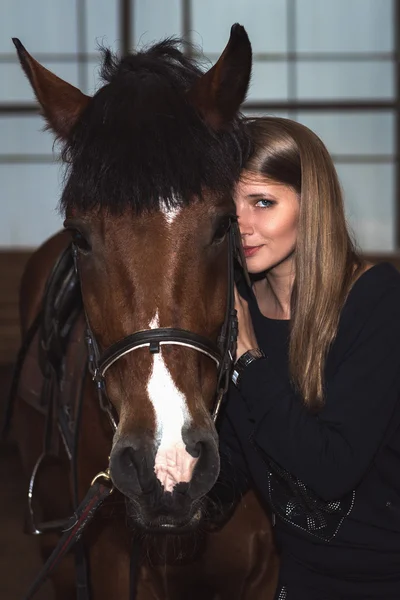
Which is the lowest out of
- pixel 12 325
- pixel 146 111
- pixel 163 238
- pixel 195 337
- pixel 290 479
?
pixel 12 325

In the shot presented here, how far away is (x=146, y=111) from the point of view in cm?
173

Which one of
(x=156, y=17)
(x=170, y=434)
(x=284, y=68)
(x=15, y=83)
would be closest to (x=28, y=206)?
(x=15, y=83)

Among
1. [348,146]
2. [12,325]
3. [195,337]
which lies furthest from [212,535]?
[348,146]

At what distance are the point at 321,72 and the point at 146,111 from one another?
7100mm

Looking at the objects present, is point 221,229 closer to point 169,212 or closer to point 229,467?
point 169,212

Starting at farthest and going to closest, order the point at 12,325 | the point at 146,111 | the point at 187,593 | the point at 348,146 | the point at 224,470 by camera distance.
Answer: the point at 348,146 → the point at 12,325 → the point at 187,593 → the point at 224,470 → the point at 146,111

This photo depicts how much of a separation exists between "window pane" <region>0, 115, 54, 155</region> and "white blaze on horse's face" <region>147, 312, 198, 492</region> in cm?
727

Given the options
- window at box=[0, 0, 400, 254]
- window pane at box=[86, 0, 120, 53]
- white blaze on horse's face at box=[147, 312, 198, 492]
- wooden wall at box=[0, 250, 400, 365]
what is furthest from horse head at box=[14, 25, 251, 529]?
window pane at box=[86, 0, 120, 53]

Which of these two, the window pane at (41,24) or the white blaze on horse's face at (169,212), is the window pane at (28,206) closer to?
the window pane at (41,24)

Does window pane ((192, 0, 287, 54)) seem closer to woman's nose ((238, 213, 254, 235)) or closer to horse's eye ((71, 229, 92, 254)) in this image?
woman's nose ((238, 213, 254, 235))

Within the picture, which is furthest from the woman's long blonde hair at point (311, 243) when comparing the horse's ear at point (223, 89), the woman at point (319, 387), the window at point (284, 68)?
the window at point (284, 68)

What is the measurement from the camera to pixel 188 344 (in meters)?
1.60

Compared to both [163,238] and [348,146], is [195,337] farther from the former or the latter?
[348,146]

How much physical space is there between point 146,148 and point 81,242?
8.9 inches
